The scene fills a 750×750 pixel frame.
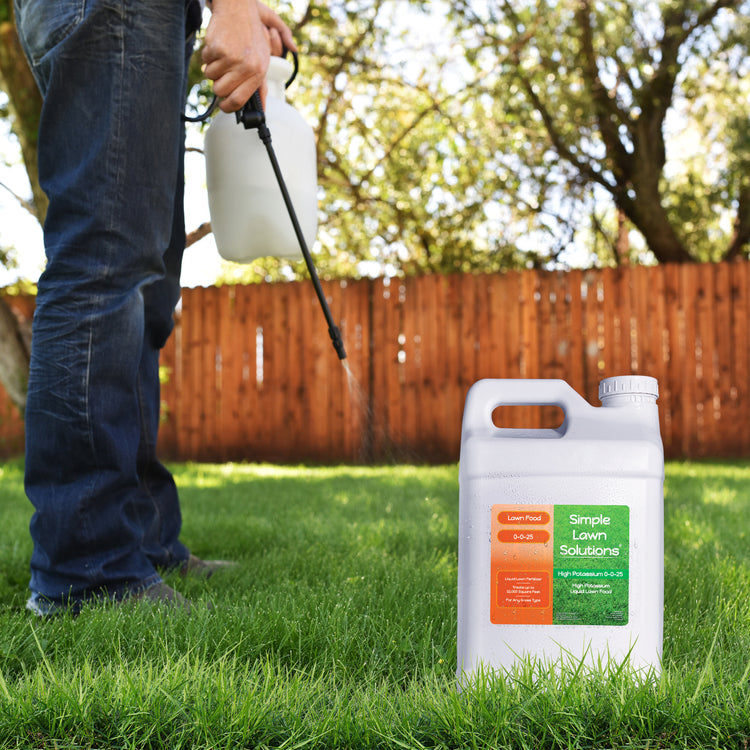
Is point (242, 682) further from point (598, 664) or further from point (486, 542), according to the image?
point (598, 664)

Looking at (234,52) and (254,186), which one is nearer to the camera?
(234,52)

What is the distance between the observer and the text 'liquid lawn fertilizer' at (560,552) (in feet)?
3.70

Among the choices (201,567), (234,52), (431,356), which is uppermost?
(234,52)

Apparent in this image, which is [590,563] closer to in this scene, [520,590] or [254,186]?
[520,590]

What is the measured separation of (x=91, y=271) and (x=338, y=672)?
95cm

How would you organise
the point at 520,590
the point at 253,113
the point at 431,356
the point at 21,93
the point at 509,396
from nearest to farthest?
1. the point at 520,590
2. the point at 509,396
3. the point at 253,113
4. the point at 21,93
5. the point at 431,356

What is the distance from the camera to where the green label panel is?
1.13 m

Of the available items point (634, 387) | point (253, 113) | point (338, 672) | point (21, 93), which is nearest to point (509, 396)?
point (634, 387)

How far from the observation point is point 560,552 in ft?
3.73

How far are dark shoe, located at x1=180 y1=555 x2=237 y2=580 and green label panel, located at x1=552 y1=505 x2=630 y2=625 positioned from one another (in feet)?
3.41

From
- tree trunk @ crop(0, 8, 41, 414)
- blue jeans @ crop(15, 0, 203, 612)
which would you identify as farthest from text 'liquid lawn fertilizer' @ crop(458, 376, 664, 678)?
tree trunk @ crop(0, 8, 41, 414)

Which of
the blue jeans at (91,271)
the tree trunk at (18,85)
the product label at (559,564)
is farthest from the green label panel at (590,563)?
the tree trunk at (18,85)

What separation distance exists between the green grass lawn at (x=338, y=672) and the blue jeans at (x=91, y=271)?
18 centimetres

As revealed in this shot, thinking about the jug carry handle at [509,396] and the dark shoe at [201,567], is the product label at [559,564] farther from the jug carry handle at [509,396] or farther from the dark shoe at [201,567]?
the dark shoe at [201,567]
